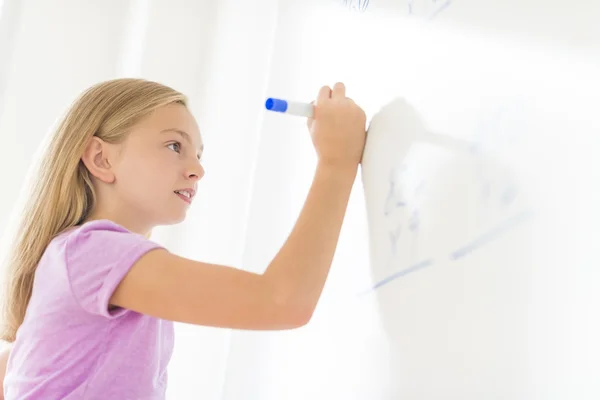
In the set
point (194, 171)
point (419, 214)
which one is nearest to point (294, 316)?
point (419, 214)

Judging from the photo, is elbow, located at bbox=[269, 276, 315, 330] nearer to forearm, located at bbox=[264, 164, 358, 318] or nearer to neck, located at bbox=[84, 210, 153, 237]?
forearm, located at bbox=[264, 164, 358, 318]

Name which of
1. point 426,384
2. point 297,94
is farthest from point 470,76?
point 297,94

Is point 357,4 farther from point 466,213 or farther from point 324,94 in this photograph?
point 466,213

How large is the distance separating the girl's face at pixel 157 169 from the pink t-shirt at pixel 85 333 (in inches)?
3.1

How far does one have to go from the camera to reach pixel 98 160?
27.7 inches

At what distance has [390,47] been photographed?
0.54 meters

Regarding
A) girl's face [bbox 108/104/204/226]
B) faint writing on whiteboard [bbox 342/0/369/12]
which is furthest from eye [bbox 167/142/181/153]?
faint writing on whiteboard [bbox 342/0/369/12]

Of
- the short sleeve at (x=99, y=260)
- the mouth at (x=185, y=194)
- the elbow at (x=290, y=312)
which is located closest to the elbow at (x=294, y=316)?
the elbow at (x=290, y=312)

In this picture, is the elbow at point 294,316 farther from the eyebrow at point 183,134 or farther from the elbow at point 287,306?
A: the eyebrow at point 183,134

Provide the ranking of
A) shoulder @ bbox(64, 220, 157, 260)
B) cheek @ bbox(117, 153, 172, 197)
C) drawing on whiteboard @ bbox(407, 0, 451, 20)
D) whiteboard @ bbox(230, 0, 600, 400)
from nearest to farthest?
whiteboard @ bbox(230, 0, 600, 400), drawing on whiteboard @ bbox(407, 0, 451, 20), shoulder @ bbox(64, 220, 157, 260), cheek @ bbox(117, 153, 172, 197)

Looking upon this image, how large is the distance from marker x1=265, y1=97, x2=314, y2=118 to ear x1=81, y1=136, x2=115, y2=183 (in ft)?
0.77

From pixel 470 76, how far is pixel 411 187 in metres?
0.10

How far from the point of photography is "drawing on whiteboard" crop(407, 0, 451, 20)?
0.47m

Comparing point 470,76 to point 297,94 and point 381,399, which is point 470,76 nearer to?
point 381,399
